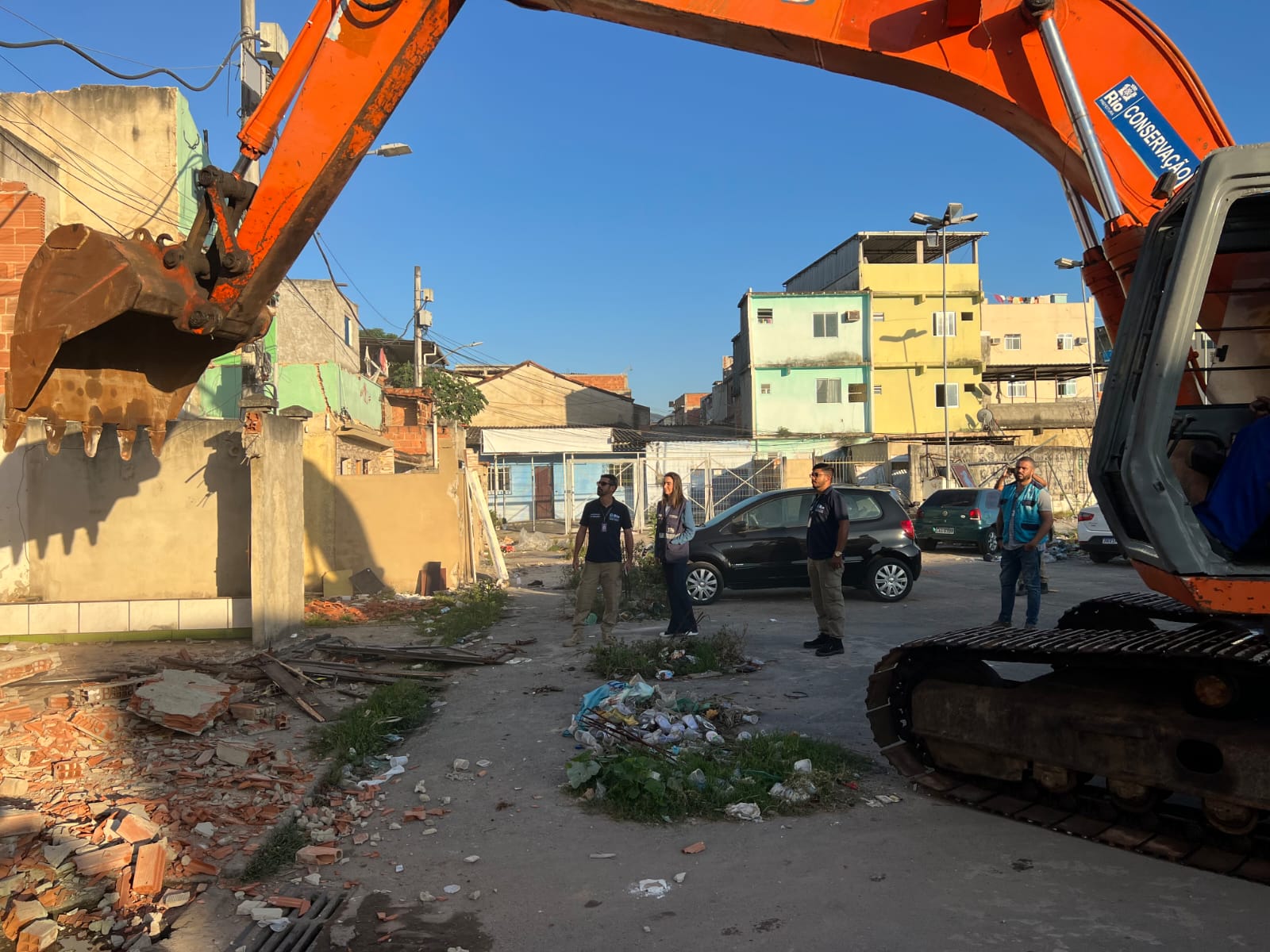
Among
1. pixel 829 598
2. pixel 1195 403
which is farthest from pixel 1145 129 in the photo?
pixel 829 598

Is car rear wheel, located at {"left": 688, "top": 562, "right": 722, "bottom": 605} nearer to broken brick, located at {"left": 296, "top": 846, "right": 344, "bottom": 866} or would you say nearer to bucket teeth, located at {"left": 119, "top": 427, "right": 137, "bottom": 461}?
bucket teeth, located at {"left": 119, "top": 427, "right": 137, "bottom": 461}

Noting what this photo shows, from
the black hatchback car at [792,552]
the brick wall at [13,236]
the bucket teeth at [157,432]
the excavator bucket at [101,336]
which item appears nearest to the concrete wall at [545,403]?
the black hatchback car at [792,552]

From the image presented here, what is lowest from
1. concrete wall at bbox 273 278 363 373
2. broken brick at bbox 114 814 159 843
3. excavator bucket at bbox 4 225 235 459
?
broken brick at bbox 114 814 159 843

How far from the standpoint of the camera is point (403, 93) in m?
5.03

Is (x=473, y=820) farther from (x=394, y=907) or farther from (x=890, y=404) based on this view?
(x=890, y=404)

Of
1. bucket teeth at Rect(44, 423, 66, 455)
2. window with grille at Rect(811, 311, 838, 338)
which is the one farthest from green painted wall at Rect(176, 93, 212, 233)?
window with grille at Rect(811, 311, 838, 338)

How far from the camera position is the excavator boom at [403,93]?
179 inches

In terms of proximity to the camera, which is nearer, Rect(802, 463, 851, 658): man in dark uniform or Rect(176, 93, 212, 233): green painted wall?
Rect(802, 463, 851, 658): man in dark uniform

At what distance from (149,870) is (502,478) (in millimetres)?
34561

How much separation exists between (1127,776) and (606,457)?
34609 mm

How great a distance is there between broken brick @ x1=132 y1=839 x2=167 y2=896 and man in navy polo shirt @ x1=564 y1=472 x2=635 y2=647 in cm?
561

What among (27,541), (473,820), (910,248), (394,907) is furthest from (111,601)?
(910,248)

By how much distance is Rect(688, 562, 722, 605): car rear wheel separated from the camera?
506 inches

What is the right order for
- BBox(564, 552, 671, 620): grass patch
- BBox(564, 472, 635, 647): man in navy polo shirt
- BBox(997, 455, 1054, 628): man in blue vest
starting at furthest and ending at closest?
BBox(564, 552, 671, 620): grass patch < BBox(564, 472, 635, 647): man in navy polo shirt < BBox(997, 455, 1054, 628): man in blue vest
